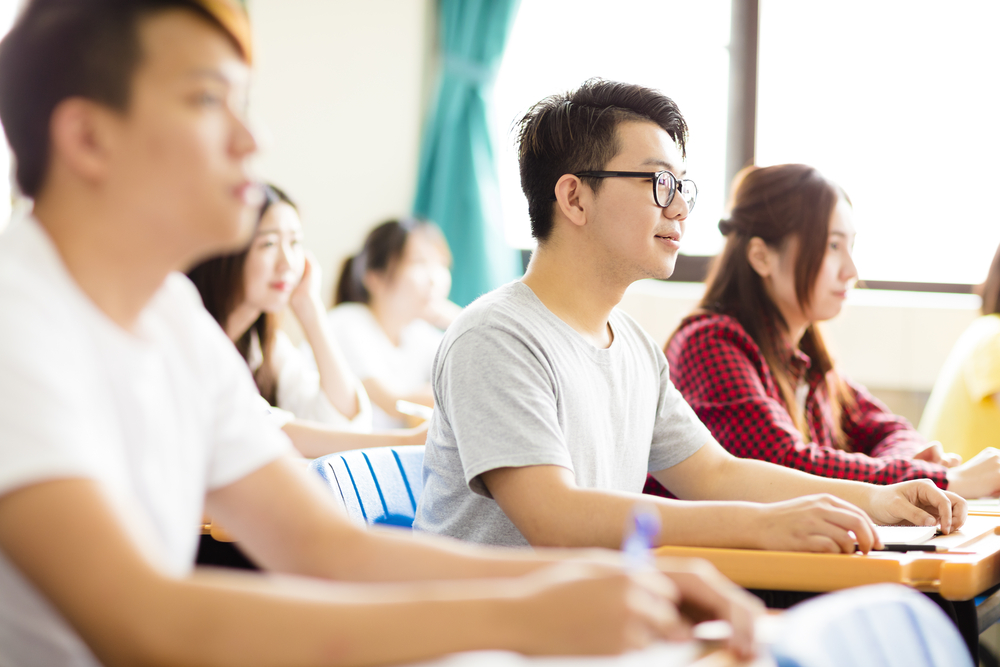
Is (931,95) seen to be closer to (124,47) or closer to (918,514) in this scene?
(918,514)

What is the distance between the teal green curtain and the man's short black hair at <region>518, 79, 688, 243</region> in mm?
2337

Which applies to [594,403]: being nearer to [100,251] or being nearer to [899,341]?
[100,251]

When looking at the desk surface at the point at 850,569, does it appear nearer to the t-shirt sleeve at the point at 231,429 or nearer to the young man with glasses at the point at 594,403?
the young man with glasses at the point at 594,403

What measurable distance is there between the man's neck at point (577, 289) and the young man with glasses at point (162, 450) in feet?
2.30

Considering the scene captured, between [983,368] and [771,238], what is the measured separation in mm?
698

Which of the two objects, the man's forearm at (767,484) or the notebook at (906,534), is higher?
the notebook at (906,534)

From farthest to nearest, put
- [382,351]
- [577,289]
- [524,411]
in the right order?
[382,351] < [577,289] < [524,411]

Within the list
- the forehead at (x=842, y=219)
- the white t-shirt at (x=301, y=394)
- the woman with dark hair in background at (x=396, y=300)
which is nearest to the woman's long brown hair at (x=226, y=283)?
the white t-shirt at (x=301, y=394)

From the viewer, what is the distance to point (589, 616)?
2.06 feet

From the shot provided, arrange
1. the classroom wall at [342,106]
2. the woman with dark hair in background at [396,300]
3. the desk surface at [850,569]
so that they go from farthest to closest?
1. the classroom wall at [342,106]
2. the woman with dark hair in background at [396,300]
3. the desk surface at [850,569]

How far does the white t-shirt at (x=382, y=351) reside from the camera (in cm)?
341

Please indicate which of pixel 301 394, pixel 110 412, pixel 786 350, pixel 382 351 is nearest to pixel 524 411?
pixel 110 412

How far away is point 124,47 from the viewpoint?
0.76 m

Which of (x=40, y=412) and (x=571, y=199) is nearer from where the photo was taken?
(x=40, y=412)
